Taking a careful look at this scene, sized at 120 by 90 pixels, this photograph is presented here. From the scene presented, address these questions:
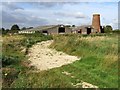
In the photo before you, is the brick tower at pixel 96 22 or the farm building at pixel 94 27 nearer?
the brick tower at pixel 96 22

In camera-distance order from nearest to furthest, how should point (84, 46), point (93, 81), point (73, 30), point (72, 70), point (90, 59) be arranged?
point (93, 81) < point (72, 70) < point (90, 59) < point (84, 46) < point (73, 30)

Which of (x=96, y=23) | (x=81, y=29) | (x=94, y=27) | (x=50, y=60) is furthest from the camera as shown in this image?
(x=81, y=29)

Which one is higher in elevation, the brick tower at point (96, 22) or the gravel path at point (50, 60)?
the brick tower at point (96, 22)

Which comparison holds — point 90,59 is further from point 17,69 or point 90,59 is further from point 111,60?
point 17,69

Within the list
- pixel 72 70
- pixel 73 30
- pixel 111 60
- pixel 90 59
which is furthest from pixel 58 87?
pixel 73 30

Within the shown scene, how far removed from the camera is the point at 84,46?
2195cm

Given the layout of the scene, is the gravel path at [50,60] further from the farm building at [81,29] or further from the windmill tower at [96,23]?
the farm building at [81,29]

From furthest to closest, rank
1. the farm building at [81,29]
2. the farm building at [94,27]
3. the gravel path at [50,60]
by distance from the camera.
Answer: the farm building at [81,29], the farm building at [94,27], the gravel path at [50,60]

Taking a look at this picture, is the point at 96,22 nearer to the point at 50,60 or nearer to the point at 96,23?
the point at 96,23

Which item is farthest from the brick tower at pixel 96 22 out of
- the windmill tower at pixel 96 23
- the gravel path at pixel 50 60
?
the gravel path at pixel 50 60

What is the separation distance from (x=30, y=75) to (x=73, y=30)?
6874cm

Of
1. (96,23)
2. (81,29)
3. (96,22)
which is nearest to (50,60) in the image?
(96,23)

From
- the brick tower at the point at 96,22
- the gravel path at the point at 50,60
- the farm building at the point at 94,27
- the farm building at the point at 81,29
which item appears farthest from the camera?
the farm building at the point at 81,29

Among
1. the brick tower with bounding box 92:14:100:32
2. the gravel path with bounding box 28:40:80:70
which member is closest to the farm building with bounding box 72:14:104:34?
the brick tower with bounding box 92:14:100:32
